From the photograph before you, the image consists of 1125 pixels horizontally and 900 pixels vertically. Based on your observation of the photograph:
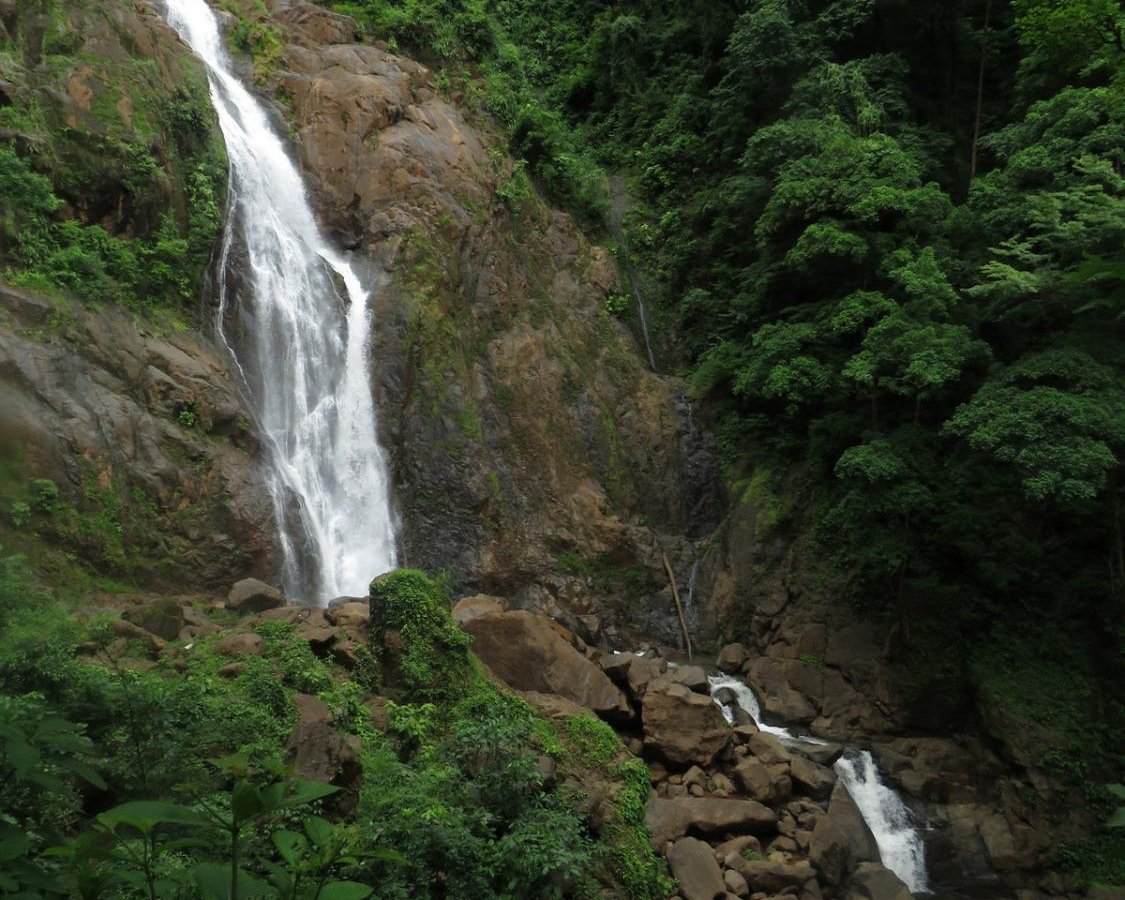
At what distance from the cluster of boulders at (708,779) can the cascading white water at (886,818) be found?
1.52 feet

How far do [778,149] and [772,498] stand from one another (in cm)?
771

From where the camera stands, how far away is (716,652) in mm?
16297

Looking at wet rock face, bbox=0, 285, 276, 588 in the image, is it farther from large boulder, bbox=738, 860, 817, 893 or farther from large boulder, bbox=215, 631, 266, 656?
large boulder, bbox=738, 860, 817, 893

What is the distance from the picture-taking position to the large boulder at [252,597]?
34.6ft

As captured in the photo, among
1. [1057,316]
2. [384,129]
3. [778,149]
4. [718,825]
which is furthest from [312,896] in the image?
[384,129]

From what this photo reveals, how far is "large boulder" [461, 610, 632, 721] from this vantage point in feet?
35.0

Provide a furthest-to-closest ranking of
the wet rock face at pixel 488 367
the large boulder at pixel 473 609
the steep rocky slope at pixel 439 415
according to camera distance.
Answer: the wet rock face at pixel 488 367 < the steep rocky slope at pixel 439 415 < the large boulder at pixel 473 609

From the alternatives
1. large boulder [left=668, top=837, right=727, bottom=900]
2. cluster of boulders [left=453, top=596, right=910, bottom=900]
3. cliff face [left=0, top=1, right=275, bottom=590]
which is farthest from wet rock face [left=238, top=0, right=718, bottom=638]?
large boulder [left=668, top=837, right=727, bottom=900]

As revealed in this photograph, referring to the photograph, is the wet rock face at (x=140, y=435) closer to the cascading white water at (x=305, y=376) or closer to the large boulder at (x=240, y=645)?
the cascading white water at (x=305, y=376)

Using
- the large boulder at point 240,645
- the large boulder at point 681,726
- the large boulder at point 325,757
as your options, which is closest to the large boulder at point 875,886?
the large boulder at point 681,726

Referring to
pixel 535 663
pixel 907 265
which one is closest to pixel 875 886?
pixel 535 663

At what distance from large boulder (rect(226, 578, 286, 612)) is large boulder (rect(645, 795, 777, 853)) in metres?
5.55

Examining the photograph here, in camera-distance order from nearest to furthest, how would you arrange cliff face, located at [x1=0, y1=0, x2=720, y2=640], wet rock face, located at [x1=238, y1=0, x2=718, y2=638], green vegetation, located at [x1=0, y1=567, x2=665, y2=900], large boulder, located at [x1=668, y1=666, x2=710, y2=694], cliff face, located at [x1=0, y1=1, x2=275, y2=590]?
green vegetation, located at [x1=0, y1=567, x2=665, y2=900], cliff face, located at [x1=0, y1=1, x2=275, y2=590], cliff face, located at [x1=0, y1=0, x2=720, y2=640], large boulder, located at [x1=668, y1=666, x2=710, y2=694], wet rock face, located at [x1=238, y1=0, x2=718, y2=638]

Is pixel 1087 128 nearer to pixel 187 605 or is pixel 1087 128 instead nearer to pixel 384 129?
pixel 384 129
